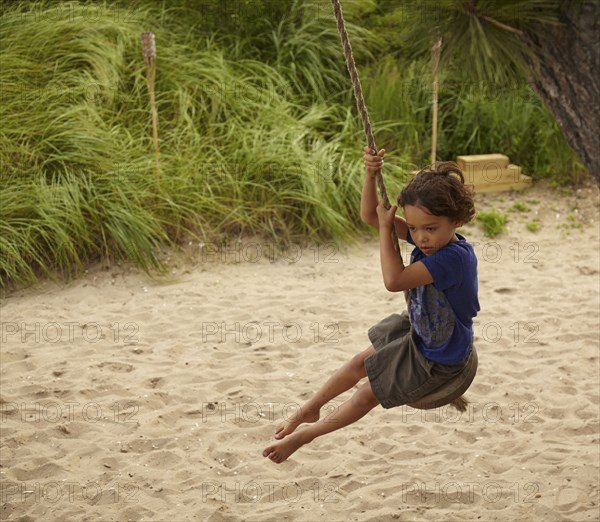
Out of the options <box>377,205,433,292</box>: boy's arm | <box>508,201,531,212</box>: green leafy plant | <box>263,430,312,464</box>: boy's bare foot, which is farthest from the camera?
<box>508,201,531,212</box>: green leafy plant

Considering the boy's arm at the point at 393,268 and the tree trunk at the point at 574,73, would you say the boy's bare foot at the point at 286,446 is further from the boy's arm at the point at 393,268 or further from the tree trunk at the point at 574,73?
the tree trunk at the point at 574,73

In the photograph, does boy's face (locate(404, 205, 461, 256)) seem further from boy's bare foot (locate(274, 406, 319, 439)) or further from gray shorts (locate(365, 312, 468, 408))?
boy's bare foot (locate(274, 406, 319, 439))

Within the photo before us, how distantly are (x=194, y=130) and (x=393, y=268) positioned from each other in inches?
176

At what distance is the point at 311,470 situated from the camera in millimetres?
4020

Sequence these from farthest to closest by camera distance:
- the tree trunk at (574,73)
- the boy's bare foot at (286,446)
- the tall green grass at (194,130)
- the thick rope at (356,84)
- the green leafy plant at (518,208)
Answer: the green leafy plant at (518,208)
the tall green grass at (194,130)
the boy's bare foot at (286,446)
the tree trunk at (574,73)
the thick rope at (356,84)

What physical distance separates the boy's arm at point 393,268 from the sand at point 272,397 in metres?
1.45

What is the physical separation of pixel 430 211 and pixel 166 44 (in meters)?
5.46

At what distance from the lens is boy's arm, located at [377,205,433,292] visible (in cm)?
256

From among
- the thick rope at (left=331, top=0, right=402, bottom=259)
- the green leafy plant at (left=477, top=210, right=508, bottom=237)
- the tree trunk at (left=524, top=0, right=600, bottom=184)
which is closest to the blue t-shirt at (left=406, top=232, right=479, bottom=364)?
the thick rope at (left=331, top=0, right=402, bottom=259)

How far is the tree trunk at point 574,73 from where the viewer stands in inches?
111

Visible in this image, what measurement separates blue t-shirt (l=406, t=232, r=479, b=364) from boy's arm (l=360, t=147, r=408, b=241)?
0.39ft

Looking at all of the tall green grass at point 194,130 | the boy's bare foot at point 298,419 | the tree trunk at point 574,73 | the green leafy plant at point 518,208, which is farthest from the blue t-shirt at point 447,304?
the green leafy plant at point 518,208

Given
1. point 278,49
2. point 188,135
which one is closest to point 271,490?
point 188,135

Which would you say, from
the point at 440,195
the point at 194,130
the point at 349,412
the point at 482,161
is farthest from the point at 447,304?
the point at 482,161
